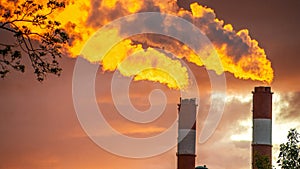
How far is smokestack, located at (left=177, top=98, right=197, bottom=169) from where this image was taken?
56.8 meters

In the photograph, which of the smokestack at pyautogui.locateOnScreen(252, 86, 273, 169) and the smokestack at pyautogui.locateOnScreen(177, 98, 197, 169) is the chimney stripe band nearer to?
the smokestack at pyautogui.locateOnScreen(177, 98, 197, 169)

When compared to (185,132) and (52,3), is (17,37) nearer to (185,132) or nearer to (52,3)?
(52,3)

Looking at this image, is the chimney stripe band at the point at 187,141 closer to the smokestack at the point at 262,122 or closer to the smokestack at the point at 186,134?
the smokestack at the point at 186,134

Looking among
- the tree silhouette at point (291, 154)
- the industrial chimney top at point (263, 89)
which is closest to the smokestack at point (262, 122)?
the industrial chimney top at point (263, 89)

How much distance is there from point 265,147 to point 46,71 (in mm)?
38697

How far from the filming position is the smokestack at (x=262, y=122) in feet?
179

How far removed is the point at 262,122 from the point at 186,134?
664 cm

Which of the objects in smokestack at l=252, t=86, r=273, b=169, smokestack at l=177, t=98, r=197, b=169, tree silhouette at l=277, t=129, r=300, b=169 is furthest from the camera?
smokestack at l=177, t=98, r=197, b=169

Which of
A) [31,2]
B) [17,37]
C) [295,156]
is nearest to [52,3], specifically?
[31,2]

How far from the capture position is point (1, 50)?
17281 mm

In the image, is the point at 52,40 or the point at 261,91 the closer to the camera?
the point at 52,40

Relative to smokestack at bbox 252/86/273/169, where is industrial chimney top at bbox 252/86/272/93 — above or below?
above

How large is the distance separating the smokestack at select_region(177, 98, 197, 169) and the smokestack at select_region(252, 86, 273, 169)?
5.13m

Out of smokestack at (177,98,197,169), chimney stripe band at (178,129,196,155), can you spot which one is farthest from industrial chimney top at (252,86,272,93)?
chimney stripe band at (178,129,196,155)
